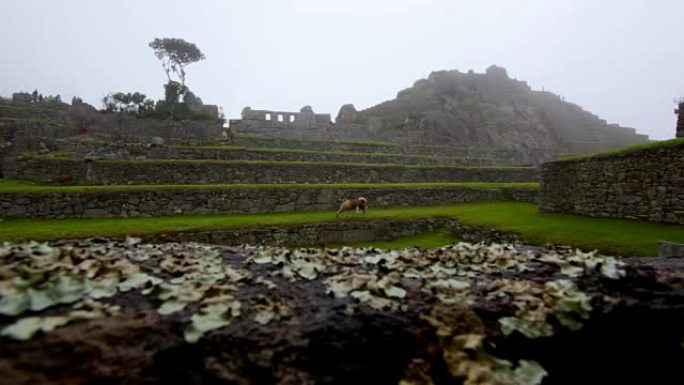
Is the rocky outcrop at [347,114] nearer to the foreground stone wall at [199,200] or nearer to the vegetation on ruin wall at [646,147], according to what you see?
the foreground stone wall at [199,200]

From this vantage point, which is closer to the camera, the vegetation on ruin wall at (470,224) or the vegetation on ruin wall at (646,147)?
the vegetation on ruin wall at (470,224)

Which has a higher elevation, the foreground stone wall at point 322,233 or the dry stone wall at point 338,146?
the dry stone wall at point 338,146

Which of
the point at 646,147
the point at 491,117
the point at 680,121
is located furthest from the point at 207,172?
the point at 491,117

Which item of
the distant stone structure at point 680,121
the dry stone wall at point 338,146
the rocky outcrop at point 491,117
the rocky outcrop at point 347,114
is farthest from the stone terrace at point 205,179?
the rocky outcrop at point 347,114

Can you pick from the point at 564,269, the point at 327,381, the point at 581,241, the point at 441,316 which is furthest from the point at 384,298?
the point at 581,241

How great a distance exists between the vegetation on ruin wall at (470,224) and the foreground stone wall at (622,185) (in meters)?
0.38

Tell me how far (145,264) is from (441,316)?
1.50 meters

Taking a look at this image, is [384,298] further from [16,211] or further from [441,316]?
[16,211]

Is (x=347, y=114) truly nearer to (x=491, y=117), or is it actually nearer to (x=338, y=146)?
(x=338, y=146)

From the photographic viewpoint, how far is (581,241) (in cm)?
873

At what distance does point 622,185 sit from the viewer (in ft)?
34.6

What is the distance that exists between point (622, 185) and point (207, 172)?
528 inches

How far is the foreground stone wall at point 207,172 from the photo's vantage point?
14492 millimetres

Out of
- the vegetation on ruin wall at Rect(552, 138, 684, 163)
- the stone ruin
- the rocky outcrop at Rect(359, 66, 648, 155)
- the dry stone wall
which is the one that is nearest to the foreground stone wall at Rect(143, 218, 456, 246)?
the vegetation on ruin wall at Rect(552, 138, 684, 163)
